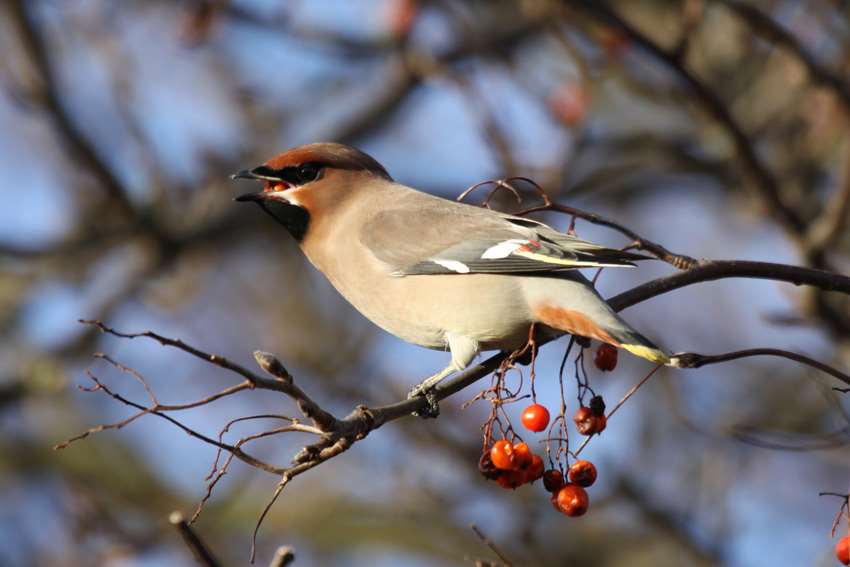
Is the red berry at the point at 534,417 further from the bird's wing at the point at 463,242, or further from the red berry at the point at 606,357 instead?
the bird's wing at the point at 463,242

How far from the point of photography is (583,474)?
3.01 m

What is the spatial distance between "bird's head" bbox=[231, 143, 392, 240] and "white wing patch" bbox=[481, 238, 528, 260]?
0.72 meters

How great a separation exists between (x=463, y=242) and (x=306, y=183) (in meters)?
0.69

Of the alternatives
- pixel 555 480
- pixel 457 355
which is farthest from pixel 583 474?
pixel 457 355

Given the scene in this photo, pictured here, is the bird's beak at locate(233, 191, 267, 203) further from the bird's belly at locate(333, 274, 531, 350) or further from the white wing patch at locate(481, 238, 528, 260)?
the white wing patch at locate(481, 238, 528, 260)

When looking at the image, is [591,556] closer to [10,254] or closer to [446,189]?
[446,189]

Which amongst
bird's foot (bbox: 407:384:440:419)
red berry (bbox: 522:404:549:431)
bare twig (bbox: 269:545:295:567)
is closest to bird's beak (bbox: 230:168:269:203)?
bird's foot (bbox: 407:384:440:419)

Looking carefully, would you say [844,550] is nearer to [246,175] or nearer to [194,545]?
[194,545]

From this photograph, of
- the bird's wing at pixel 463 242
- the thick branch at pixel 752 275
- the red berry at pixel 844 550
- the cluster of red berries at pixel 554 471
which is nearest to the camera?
the red berry at pixel 844 550

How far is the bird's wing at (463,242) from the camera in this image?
11.2ft

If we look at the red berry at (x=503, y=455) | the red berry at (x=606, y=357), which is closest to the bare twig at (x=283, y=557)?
the red berry at (x=503, y=455)

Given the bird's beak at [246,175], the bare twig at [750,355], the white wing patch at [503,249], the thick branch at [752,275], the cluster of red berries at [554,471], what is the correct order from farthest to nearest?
the bird's beak at [246,175]
the white wing patch at [503,249]
the cluster of red berries at [554,471]
the thick branch at [752,275]
the bare twig at [750,355]

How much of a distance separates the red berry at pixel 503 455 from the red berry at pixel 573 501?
16 cm

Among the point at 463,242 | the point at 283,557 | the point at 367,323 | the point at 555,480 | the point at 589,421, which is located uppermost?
the point at 283,557
